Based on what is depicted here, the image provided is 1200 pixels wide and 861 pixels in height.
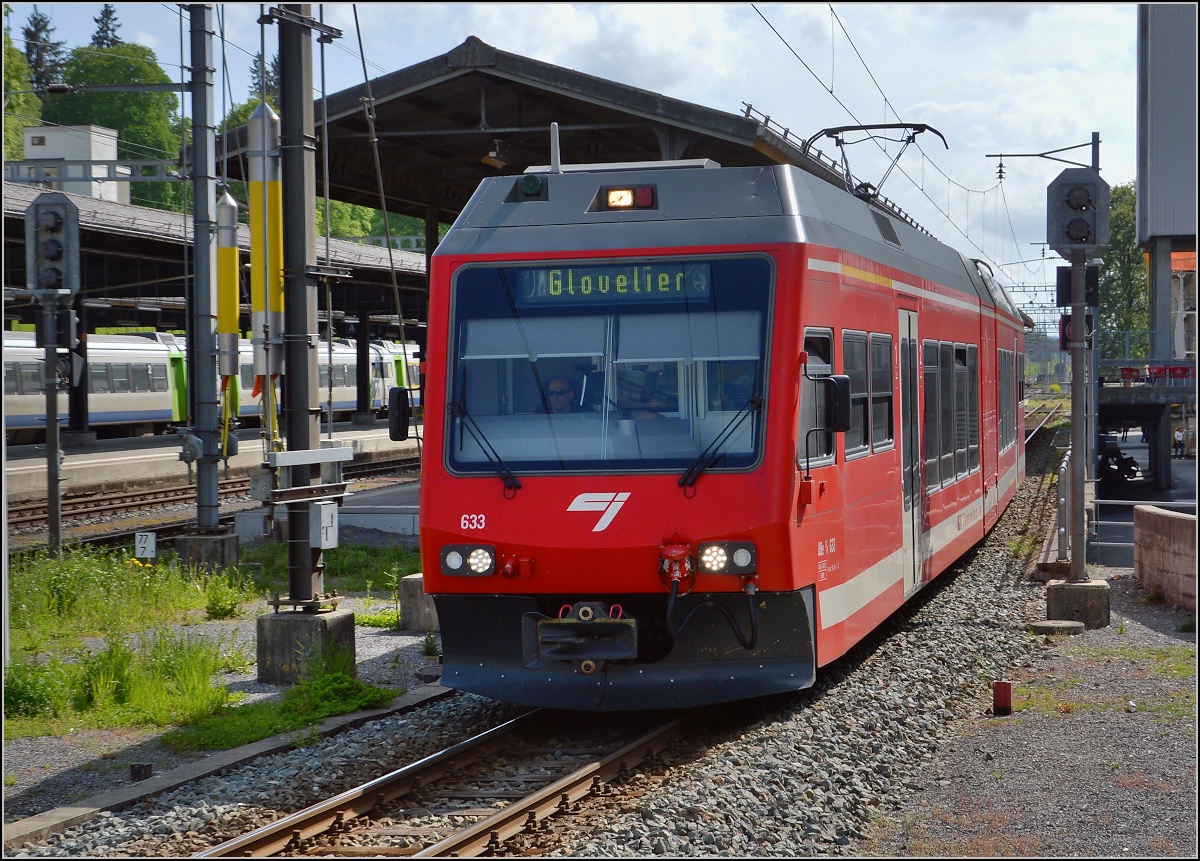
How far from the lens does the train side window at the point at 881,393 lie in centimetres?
986

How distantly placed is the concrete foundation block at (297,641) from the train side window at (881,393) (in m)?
4.20

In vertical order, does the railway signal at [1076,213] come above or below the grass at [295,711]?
above

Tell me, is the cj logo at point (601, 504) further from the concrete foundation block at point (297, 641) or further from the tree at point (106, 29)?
the tree at point (106, 29)

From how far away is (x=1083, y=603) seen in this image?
12.1m

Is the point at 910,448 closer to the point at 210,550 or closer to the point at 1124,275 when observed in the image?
the point at 210,550

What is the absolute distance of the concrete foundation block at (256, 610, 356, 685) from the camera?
997cm

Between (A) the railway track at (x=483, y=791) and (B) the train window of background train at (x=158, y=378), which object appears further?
(B) the train window of background train at (x=158, y=378)

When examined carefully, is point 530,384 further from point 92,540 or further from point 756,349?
point 92,540

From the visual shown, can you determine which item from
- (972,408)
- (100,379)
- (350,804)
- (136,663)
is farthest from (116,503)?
(350,804)

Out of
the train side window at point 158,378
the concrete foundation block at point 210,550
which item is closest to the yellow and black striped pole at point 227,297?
the concrete foundation block at point 210,550

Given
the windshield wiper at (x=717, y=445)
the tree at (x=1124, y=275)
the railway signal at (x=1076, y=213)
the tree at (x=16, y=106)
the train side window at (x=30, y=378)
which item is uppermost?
the tree at (x=16, y=106)

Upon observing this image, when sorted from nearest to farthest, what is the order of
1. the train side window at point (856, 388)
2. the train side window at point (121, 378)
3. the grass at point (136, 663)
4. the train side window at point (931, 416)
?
the grass at point (136, 663) → the train side window at point (856, 388) → the train side window at point (931, 416) → the train side window at point (121, 378)

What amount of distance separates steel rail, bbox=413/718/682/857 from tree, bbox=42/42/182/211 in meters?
73.6

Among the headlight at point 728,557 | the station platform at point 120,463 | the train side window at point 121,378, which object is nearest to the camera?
the headlight at point 728,557
